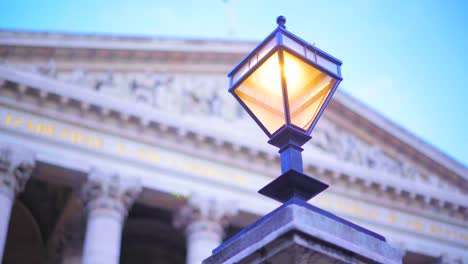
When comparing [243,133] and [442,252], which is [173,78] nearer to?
[243,133]

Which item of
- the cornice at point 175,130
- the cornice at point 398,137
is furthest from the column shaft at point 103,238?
the cornice at point 398,137

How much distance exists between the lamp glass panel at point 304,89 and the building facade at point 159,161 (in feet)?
46.1

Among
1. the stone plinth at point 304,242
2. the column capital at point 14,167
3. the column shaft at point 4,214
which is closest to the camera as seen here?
the stone plinth at point 304,242

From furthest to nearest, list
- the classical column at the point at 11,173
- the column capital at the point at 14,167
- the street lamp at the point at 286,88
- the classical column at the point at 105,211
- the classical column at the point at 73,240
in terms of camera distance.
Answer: the classical column at the point at 73,240
the classical column at the point at 105,211
the column capital at the point at 14,167
the classical column at the point at 11,173
the street lamp at the point at 286,88

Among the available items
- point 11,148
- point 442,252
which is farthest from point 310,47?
point 442,252

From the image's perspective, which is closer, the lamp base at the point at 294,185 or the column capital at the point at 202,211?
the lamp base at the point at 294,185

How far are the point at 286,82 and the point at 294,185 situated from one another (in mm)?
638

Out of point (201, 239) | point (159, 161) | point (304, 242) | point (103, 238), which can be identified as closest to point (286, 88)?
point (304, 242)

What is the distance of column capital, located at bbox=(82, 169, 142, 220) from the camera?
18.8 meters

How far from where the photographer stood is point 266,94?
14.8 feet

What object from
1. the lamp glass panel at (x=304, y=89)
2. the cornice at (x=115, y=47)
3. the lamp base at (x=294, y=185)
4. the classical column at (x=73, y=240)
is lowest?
the lamp base at (x=294, y=185)

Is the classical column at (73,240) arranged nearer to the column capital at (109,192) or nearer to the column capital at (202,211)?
the column capital at (109,192)

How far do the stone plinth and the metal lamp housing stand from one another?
724 millimetres

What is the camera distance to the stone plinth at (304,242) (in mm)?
3574
